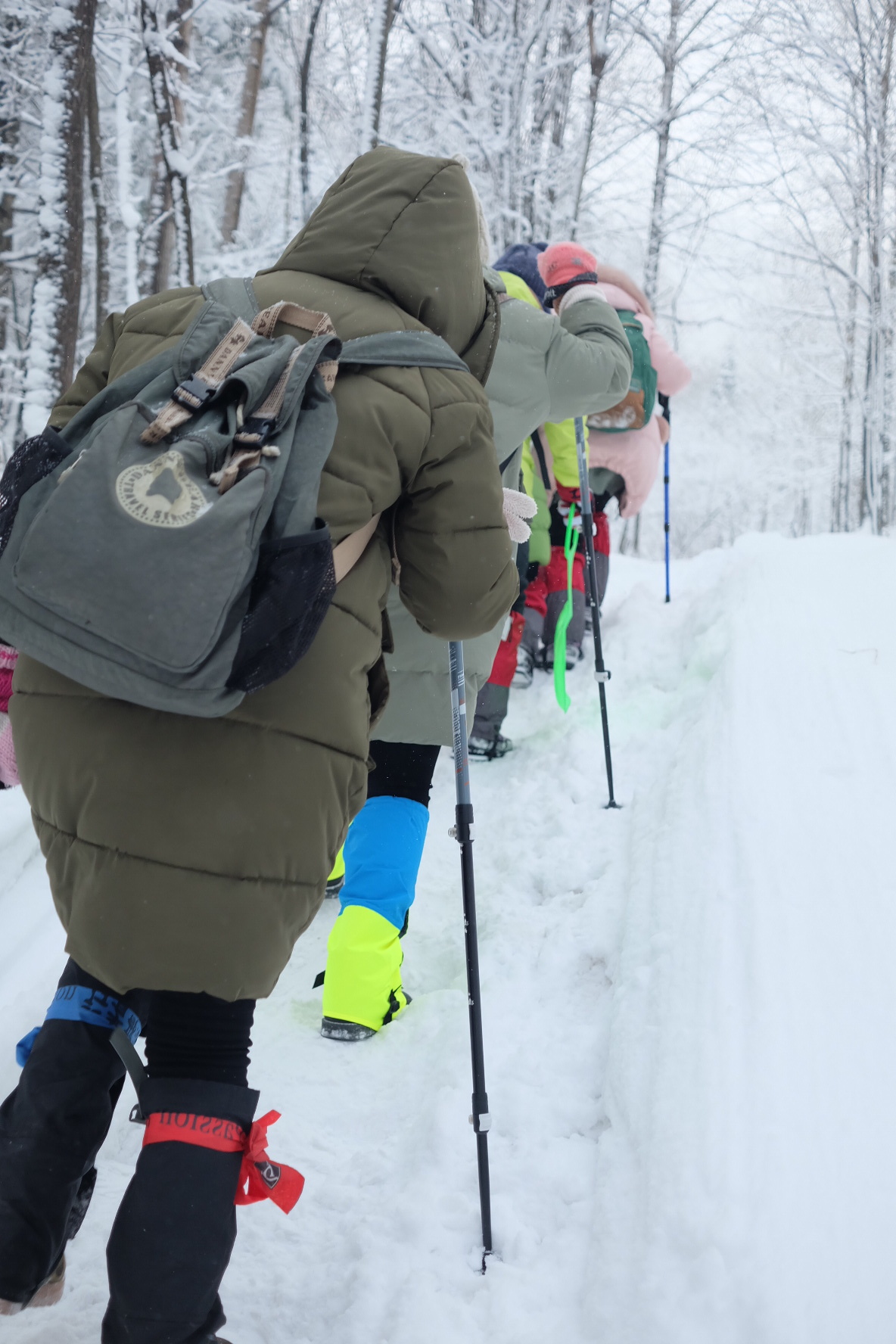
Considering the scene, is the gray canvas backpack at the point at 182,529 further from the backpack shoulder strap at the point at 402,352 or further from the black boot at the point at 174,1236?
the black boot at the point at 174,1236

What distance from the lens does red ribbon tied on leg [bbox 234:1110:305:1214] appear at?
4.50 feet

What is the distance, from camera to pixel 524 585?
5.15m

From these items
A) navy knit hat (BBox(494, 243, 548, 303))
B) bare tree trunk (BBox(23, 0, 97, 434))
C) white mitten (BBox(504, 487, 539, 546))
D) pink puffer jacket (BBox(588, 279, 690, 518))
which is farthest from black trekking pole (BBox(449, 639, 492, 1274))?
bare tree trunk (BBox(23, 0, 97, 434))

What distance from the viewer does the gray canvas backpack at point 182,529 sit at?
1.14 m

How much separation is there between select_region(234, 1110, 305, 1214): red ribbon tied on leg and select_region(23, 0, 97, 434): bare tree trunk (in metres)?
5.37

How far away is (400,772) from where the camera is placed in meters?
2.48

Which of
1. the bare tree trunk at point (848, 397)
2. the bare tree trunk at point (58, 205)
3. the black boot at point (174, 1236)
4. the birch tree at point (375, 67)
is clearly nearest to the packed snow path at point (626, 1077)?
the black boot at point (174, 1236)

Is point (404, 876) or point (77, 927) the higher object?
point (77, 927)

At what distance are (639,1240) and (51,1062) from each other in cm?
109

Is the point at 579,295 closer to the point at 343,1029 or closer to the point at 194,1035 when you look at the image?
the point at 343,1029

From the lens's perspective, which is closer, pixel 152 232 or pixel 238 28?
pixel 152 232

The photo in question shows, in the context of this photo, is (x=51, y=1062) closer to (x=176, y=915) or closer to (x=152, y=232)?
(x=176, y=915)

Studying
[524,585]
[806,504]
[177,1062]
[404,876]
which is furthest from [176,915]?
[806,504]

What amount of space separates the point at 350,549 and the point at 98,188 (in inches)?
344
